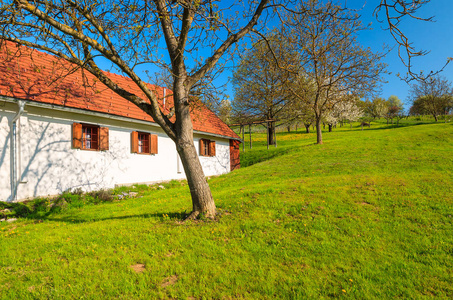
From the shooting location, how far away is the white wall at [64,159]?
815 centimetres

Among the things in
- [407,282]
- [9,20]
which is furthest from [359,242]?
[9,20]

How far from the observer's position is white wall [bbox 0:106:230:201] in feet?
26.7

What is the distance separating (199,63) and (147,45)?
1.16m

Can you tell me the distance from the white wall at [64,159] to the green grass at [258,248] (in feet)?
A: 6.14

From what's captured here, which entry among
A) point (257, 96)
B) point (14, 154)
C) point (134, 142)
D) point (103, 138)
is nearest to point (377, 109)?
point (257, 96)

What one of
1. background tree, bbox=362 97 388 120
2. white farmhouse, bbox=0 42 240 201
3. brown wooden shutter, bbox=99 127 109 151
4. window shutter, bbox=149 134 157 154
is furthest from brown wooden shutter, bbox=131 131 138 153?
background tree, bbox=362 97 388 120

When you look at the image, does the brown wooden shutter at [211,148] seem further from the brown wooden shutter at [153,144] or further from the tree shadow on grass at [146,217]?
the tree shadow on grass at [146,217]

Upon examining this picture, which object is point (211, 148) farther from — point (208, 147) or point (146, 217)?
point (146, 217)

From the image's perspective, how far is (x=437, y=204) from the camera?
18.2 feet

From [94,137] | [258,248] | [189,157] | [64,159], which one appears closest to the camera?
[258,248]

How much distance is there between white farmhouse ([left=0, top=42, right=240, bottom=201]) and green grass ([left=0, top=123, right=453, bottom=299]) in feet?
6.82

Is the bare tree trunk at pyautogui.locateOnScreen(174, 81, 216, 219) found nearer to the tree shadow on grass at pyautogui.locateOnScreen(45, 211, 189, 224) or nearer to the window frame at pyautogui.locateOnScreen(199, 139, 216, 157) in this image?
the tree shadow on grass at pyautogui.locateOnScreen(45, 211, 189, 224)

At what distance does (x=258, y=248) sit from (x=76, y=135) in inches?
350

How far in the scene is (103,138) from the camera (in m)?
10.5
